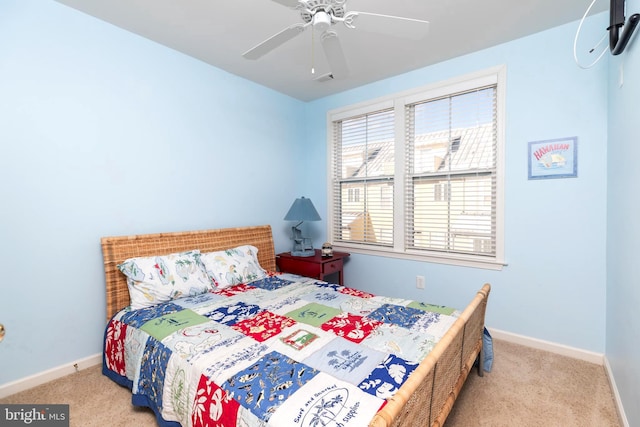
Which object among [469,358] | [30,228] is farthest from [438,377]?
[30,228]

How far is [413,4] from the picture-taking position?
1.96m

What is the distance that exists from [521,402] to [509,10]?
2567mm

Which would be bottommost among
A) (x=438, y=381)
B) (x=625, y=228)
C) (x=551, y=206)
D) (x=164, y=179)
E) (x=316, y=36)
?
(x=438, y=381)

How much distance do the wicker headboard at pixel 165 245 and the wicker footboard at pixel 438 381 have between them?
2.17 meters

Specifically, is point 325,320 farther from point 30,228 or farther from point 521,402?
point 30,228

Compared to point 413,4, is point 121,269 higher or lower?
lower

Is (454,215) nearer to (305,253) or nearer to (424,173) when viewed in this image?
(424,173)

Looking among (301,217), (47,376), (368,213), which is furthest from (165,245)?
(368,213)

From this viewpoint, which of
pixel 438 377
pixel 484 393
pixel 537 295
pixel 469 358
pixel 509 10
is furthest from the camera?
pixel 537 295

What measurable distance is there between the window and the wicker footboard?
1.00 meters

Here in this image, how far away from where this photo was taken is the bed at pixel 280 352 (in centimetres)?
107

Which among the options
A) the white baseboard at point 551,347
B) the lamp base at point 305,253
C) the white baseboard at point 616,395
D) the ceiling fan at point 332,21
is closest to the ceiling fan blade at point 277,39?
the ceiling fan at point 332,21

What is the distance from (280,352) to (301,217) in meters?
1.93

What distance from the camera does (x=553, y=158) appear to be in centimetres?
229
